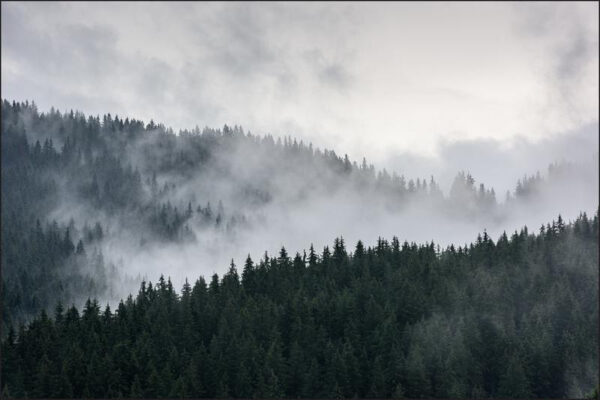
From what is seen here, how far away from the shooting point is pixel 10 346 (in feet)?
615

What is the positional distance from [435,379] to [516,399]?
51.1 ft

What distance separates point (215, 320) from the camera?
182500 millimetres

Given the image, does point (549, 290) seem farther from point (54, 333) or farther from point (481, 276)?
point (54, 333)

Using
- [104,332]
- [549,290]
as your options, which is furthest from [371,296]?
[104,332]

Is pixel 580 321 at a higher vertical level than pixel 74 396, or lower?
higher

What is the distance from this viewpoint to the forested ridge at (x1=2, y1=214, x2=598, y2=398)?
152125mm

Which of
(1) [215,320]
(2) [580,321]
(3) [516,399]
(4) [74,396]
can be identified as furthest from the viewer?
(1) [215,320]

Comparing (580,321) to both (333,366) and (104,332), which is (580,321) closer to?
(333,366)

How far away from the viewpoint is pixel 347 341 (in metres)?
161

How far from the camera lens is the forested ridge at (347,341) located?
499 ft

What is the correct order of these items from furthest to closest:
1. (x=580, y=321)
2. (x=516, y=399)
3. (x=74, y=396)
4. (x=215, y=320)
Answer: (x=215, y=320) → (x=580, y=321) → (x=74, y=396) → (x=516, y=399)

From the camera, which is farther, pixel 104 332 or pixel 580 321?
pixel 104 332

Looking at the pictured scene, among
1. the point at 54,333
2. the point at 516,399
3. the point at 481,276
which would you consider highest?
the point at 481,276

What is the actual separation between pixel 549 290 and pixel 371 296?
42.3 metres
